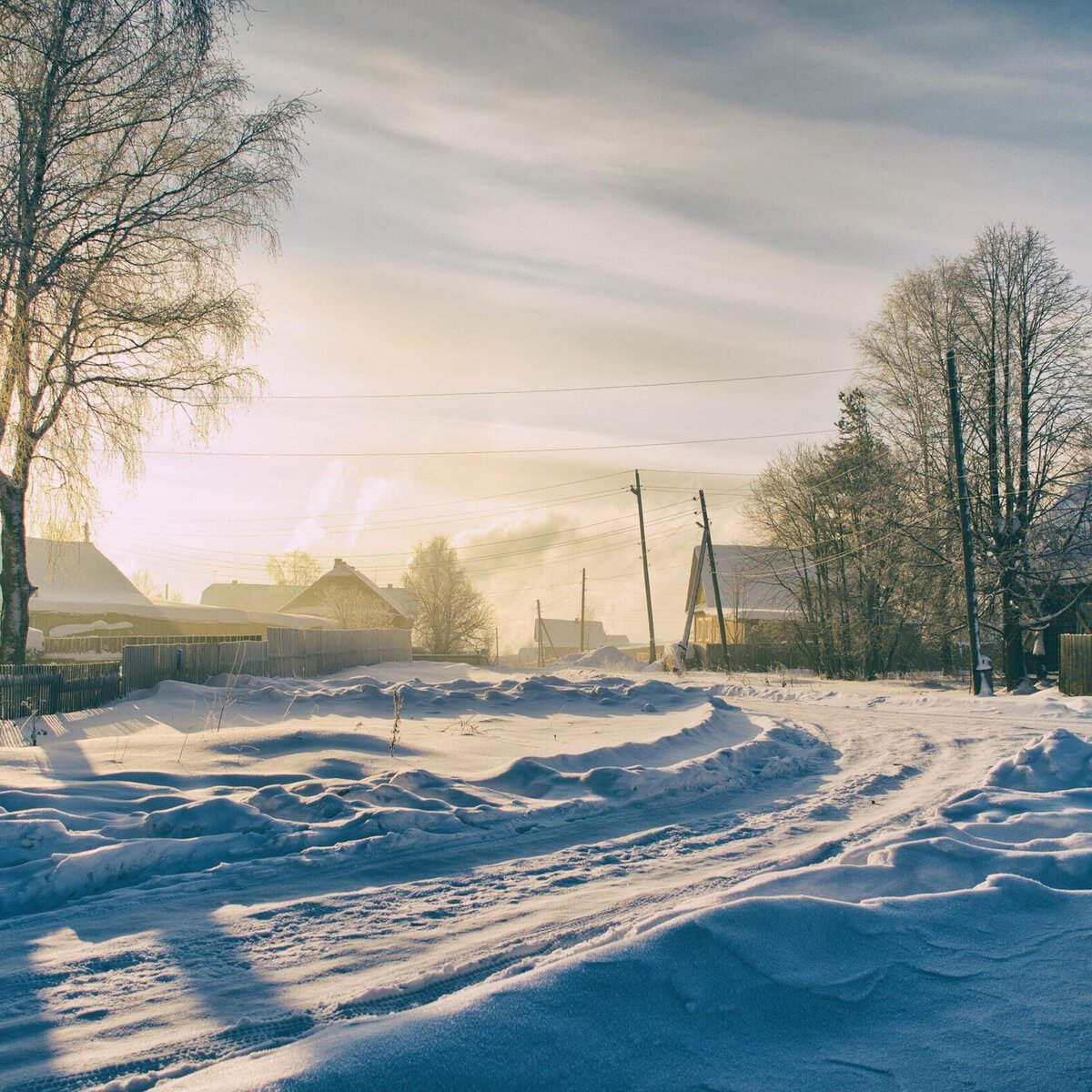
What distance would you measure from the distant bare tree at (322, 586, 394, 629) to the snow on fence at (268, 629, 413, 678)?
18619 millimetres

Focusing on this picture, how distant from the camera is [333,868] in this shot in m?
5.53

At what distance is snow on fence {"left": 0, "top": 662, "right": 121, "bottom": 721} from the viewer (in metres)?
13.1

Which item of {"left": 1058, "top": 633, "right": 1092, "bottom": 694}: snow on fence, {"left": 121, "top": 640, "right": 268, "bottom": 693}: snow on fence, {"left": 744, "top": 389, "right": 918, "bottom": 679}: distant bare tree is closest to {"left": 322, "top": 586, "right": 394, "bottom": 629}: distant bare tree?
{"left": 744, "top": 389, "right": 918, "bottom": 679}: distant bare tree

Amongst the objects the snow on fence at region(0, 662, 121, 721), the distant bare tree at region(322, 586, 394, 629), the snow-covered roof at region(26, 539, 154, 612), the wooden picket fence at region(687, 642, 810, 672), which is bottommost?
the wooden picket fence at region(687, 642, 810, 672)

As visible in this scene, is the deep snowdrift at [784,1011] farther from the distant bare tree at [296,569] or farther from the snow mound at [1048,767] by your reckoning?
the distant bare tree at [296,569]

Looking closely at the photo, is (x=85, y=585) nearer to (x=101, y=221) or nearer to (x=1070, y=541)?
(x=101, y=221)

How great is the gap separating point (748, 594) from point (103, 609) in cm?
3448

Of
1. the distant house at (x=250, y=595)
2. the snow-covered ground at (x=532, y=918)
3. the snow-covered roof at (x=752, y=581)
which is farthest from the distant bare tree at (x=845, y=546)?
the distant house at (x=250, y=595)

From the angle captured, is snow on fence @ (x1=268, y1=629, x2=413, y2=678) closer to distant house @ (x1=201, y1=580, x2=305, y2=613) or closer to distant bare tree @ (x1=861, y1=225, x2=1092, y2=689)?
distant bare tree @ (x1=861, y1=225, x2=1092, y2=689)

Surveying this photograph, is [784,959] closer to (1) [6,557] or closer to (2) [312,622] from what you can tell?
(1) [6,557]

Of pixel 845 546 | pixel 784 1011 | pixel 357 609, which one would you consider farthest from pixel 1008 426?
pixel 357 609

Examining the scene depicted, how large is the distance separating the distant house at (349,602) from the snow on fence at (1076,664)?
3445 cm

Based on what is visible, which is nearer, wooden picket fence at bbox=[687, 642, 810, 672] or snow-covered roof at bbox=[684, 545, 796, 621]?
snow-covered roof at bbox=[684, 545, 796, 621]

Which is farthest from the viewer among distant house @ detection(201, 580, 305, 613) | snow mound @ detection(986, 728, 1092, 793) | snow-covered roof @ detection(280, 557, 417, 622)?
distant house @ detection(201, 580, 305, 613)
